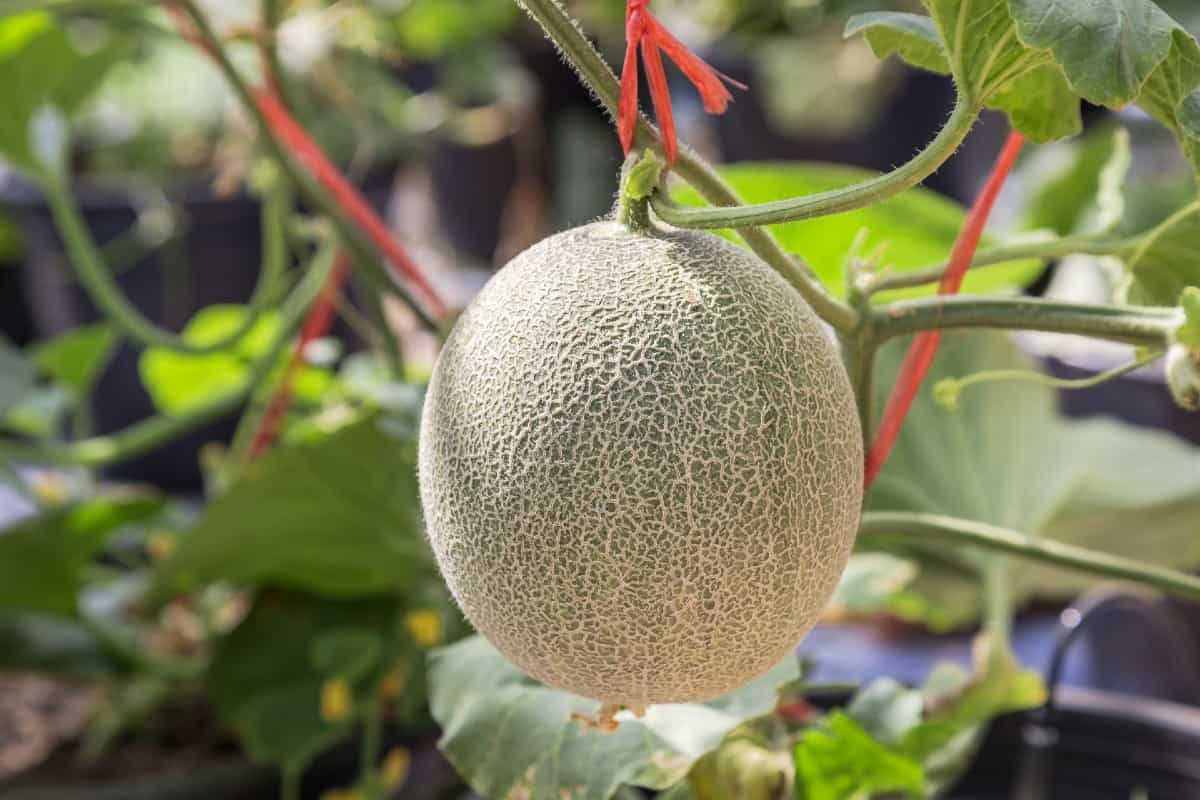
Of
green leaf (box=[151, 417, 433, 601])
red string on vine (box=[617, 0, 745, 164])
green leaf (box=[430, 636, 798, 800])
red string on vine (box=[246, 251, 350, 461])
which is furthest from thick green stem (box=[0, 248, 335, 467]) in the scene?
red string on vine (box=[617, 0, 745, 164])

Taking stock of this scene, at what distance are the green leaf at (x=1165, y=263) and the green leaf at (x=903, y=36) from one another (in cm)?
9

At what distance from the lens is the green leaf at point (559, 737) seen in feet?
1.28

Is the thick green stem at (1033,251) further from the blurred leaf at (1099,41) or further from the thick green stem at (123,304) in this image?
the thick green stem at (123,304)

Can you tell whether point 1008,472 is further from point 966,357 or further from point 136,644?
point 136,644

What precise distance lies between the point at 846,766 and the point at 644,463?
0.22m

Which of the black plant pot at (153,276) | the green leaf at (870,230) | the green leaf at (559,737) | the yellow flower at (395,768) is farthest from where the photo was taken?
the black plant pot at (153,276)

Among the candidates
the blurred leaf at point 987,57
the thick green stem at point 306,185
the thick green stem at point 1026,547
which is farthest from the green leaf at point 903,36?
the thick green stem at point 306,185

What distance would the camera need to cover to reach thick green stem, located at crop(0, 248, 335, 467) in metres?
0.72

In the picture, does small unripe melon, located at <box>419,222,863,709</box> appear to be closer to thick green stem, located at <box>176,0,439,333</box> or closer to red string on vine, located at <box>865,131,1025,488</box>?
red string on vine, located at <box>865,131,1025,488</box>

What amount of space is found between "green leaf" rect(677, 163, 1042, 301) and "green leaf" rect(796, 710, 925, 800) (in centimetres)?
19

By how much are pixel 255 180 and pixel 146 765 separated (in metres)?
0.36

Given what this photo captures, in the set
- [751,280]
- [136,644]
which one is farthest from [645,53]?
[136,644]

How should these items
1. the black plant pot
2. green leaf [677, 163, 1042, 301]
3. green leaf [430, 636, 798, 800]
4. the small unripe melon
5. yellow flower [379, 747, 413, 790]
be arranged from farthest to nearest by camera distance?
the black plant pot → yellow flower [379, 747, 413, 790] → green leaf [677, 163, 1042, 301] → green leaf [430, 636, 798, 800] → the small unripe melon

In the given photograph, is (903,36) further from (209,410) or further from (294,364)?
(209,410)
